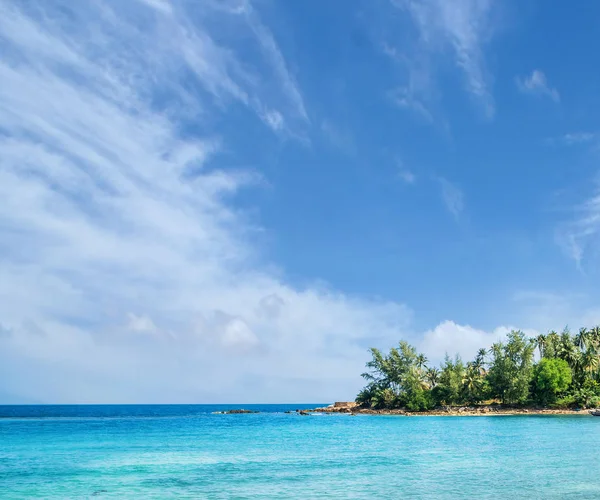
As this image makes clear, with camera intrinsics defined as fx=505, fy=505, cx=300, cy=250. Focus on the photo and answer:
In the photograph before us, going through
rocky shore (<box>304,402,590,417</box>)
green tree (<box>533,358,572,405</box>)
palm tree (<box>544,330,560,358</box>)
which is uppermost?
palm tree (<box>544,330,560,358</box>)

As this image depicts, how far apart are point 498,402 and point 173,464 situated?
266 feet

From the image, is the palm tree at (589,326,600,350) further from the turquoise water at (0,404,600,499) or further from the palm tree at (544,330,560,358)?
the turquoise water at (0,404,600,499)

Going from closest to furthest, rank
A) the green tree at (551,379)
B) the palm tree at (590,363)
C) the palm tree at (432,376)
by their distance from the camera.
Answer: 1. the green tree at (551,379)
2. the palm tree at (590,363)
3. the palm tree at (432,376)

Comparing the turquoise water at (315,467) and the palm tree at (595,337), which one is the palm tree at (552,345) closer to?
the palm tree at (595,337)

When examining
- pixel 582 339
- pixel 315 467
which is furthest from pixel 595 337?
pixel 315 467

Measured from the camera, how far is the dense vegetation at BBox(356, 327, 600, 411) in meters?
89.3

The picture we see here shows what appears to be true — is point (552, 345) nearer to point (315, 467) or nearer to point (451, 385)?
point (451, 385)

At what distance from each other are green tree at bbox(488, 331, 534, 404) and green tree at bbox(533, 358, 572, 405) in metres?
2.15

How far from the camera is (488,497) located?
22203 mm

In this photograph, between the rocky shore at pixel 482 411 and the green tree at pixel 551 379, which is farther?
the green tree at pixel 551 379

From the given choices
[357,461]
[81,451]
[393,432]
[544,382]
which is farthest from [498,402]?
[81,451]

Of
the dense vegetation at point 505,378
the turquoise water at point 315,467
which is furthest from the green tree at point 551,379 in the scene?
the turquoise water at point 315,467

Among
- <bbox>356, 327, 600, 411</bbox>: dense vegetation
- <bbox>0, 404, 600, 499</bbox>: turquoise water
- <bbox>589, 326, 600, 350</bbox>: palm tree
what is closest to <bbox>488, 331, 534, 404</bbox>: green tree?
<bbox>356, 327, 600, 411</bbox>: dense vegetation

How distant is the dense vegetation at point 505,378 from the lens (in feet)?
293
